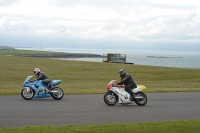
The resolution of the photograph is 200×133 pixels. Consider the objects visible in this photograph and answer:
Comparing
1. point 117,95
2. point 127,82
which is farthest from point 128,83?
point 117,95

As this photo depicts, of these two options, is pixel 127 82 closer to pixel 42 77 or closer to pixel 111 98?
pixel 111 98

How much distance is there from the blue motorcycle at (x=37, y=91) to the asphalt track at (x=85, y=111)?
316 mm

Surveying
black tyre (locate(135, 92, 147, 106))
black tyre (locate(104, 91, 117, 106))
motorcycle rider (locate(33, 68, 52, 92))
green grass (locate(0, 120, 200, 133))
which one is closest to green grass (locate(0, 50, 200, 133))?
green grass (locate(0, 120, 200, 133))

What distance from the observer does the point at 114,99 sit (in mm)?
17094

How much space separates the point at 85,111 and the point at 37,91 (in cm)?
451

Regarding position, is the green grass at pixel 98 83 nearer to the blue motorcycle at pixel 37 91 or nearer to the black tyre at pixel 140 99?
the blue motorcycle at pixel 37 91

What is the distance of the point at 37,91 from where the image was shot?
61.6 ft

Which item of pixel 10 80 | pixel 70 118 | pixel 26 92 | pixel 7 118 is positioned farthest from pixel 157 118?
pixel 10 80

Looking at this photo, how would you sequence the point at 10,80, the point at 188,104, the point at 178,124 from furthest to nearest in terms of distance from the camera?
1. the point at 10,80
2. the point at 188,104
3. the point at 178,124

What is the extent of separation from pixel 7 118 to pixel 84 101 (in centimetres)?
596

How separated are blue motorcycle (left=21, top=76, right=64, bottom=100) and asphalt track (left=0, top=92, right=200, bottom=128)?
32cm

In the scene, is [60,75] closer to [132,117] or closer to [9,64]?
[9,64]

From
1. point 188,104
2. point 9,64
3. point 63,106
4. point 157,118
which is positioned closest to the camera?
point 157,118

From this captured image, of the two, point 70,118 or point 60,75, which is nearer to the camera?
point 70,118
